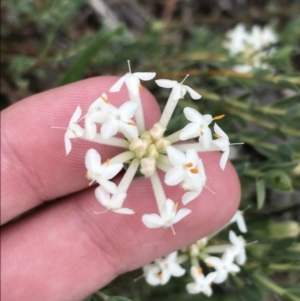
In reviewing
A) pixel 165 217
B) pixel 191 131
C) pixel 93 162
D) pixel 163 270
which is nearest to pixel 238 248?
pixel 163 270

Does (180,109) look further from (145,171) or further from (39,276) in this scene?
(39,276)

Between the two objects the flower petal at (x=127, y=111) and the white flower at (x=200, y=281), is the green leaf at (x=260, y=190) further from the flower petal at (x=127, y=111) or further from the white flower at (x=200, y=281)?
the flower petal at (x=127, y=111)

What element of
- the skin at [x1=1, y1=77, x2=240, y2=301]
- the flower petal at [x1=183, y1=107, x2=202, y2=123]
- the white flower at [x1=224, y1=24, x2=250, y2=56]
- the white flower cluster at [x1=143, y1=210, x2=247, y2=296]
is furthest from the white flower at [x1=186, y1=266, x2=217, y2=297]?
the white flower at [x1=224, y1=24, x2=250, y2=56]

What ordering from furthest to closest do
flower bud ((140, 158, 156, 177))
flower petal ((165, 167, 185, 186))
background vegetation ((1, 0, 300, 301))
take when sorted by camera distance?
background vegetation ((1, 0, 300, 301)) → flower bud ((140, 158, 156, 177)) → flower petal ((165, 167, 185, 186))

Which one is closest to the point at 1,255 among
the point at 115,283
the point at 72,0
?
the point at 115,283

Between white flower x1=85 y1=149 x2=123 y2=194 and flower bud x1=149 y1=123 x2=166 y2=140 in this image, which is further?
flower bud x1=149 y1=123 x2=166 y2=140

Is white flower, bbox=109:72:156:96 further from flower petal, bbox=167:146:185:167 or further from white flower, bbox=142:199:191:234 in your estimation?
white flower, bbox=142:199:191:234

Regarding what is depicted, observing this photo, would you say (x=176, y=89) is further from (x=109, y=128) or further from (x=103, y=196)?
(x=103, y=196)

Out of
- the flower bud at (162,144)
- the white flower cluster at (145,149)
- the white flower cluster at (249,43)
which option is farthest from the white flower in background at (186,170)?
the white flower cluster at (249,43)
